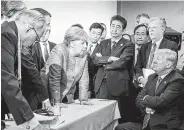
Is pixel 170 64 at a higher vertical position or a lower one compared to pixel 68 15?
lower

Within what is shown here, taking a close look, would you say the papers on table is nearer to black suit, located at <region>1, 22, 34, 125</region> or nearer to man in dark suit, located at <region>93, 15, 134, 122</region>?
black suit, located at <region>1, 22, 34, 125</region>

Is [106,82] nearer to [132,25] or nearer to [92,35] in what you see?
[92,35]

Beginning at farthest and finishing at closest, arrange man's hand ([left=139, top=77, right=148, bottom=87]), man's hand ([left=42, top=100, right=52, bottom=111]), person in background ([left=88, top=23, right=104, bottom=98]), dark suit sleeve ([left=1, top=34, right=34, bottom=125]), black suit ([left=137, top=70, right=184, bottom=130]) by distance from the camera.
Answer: person in background ([left=88, top=23, right=104, bottom=98]) → man's hand ([left=139, top=77, right=148, bottom=87]) → black suit ([left=137, top=70, right=184, bottom=130]) → man's hand ([left=42, top=100, right=52, bottom=111]) → dark suit sleeve ([left=1, top=34, right=34, bottom=125])

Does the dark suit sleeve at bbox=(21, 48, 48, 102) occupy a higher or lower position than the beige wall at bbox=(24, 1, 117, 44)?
lower

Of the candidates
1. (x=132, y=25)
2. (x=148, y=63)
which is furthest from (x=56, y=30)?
(x=132, y=25)

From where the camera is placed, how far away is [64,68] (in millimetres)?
2285

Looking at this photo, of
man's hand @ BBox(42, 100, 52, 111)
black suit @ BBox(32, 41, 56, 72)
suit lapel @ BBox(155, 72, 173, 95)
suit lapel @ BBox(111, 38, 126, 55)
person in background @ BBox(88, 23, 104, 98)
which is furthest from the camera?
person in background @ BBox(88, 23, 104, 98)

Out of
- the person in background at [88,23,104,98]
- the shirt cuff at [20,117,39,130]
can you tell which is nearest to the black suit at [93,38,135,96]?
the person in background at [88,23,104,98]

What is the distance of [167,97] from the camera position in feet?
7.19

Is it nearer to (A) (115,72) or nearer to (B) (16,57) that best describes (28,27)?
(B) (16,57)

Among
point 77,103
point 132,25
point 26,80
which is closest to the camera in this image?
point 26,80

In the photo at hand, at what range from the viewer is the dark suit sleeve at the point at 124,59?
3.09m

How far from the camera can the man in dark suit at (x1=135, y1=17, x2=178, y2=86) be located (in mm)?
3080

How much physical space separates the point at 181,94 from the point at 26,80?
1.19m
